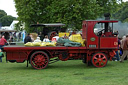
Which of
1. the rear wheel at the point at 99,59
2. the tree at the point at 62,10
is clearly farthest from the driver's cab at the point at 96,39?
the tree at the point at 62,10

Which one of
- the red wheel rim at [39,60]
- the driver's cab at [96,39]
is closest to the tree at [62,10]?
the driver's cab at [96,39]

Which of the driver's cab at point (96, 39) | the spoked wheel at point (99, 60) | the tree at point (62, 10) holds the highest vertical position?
the tree at point (62, 10)

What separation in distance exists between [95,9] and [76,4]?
2.41 m

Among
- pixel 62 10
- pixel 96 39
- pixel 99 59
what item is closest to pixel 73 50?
pixel 96 39

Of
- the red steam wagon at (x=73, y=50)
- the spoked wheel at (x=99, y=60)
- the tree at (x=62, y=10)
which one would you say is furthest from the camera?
the tree at (x=62, y=10)

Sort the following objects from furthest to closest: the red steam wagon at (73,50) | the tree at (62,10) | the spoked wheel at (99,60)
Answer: the tree at (62,10) < the spoked wheel at (99,60) < the red steam wagon at (73,50)

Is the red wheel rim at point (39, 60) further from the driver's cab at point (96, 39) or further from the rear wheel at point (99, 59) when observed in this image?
the rear wheel at point (99, 59)

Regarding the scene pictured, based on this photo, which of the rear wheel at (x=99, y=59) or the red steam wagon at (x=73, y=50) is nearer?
the red steam wagon at (x=73, y=50)

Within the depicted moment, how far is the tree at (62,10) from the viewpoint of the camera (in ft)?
89.8

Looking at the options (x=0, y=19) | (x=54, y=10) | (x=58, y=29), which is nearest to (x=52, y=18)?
(x=54, y=10)

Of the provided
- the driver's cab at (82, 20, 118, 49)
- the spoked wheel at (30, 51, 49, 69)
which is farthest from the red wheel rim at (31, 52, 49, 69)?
the driver's cab at (82, 20, 118, 49)

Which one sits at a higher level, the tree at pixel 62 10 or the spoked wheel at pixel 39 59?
the tree at pixel 62 10

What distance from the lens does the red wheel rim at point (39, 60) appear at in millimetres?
13112

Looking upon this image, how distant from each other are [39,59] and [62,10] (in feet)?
50.1
